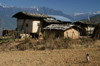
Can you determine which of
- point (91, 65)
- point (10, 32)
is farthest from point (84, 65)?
point (10, 32)

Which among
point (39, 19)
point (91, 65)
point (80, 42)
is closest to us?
point (91, 65)

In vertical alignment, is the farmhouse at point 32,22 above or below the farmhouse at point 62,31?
above

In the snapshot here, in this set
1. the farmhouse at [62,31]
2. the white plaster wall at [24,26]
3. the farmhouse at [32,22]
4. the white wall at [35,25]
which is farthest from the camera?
the white plaster wall at [24,26]

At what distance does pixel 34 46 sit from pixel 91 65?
7.47 meters

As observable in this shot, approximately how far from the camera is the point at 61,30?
22.1 metres

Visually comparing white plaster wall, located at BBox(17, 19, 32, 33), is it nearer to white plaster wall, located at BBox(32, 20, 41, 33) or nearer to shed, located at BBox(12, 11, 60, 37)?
shed, located at BBox(12, 11, 60, 37)

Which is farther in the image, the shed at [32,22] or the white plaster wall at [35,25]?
the white plaster wall at [35,25]

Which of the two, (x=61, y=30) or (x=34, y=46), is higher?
(x=61, y=30)

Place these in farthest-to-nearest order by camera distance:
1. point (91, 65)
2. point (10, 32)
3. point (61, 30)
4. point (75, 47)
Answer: point (10, 32), point (61, 30), point (75, 47), point (91, 65)

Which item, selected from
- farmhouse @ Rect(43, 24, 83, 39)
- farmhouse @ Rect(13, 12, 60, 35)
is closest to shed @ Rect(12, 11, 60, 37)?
farmhouse @ Rect(13, 12, 60, 35)

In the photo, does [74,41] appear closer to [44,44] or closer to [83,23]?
[44,44]

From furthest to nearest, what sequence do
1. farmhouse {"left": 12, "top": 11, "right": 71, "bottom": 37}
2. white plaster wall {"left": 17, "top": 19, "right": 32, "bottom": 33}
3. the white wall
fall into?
white plaster wall {"left": 17, "top": 19, "right": 32, "bottom": 33}
the white wall
farmhouse {"left": 12, "top": 11, "right": 71, "bottom": 37}

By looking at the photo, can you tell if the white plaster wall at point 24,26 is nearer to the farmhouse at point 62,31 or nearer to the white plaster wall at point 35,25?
the white plaster wall at point 35,25

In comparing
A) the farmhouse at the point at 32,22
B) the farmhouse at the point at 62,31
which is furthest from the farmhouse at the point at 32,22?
the farmhouse at the point at 62,31
